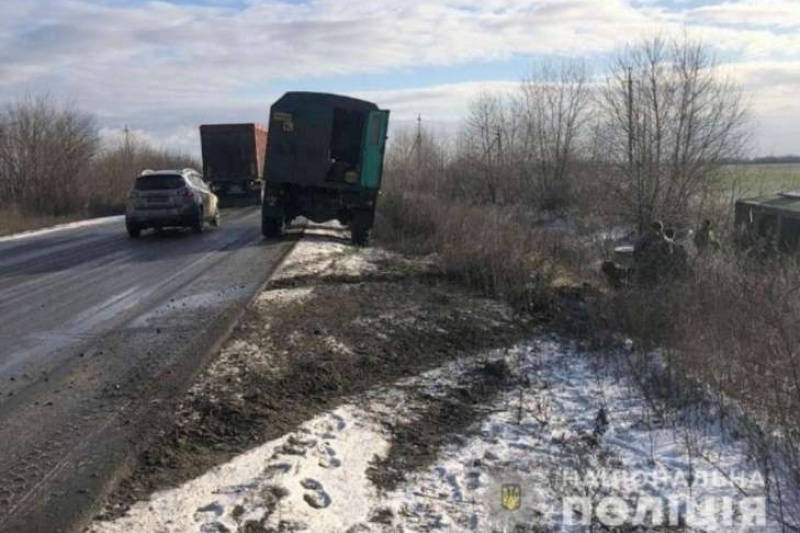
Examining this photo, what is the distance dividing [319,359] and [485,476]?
2.92 meters

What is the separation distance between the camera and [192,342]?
8.10 m

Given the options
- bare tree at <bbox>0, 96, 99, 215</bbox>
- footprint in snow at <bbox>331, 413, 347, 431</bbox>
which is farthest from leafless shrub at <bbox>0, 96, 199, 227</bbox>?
footprint in snow at <bbox>331, 413, 347, 431</bbox>

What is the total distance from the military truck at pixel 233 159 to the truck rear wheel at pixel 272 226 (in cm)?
1525

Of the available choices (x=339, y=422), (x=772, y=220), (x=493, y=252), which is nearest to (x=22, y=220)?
(x=493, y=252)

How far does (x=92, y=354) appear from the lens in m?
7.71

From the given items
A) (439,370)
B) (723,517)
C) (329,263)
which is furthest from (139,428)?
(329,263)

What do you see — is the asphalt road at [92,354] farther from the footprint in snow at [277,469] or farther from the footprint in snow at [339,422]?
the footprint in snow at [339,422]

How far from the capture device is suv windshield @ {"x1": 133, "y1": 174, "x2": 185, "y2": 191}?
19.6 meters

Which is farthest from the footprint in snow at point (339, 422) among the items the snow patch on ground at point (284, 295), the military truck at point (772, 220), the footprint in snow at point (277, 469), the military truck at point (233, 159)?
the military truck at point (233, 159)

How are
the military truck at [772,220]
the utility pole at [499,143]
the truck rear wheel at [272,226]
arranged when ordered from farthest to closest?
1. the utility pole at [499,143]
2. the truck rear wheel at [272,226]
3. the military truck at [772,220]

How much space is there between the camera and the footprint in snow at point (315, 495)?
457 cm

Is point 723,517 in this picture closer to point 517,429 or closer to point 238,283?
point 517,429

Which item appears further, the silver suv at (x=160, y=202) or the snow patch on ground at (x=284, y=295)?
the silver suv at (x=160, y=202)

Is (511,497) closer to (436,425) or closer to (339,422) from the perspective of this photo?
(436,425)
